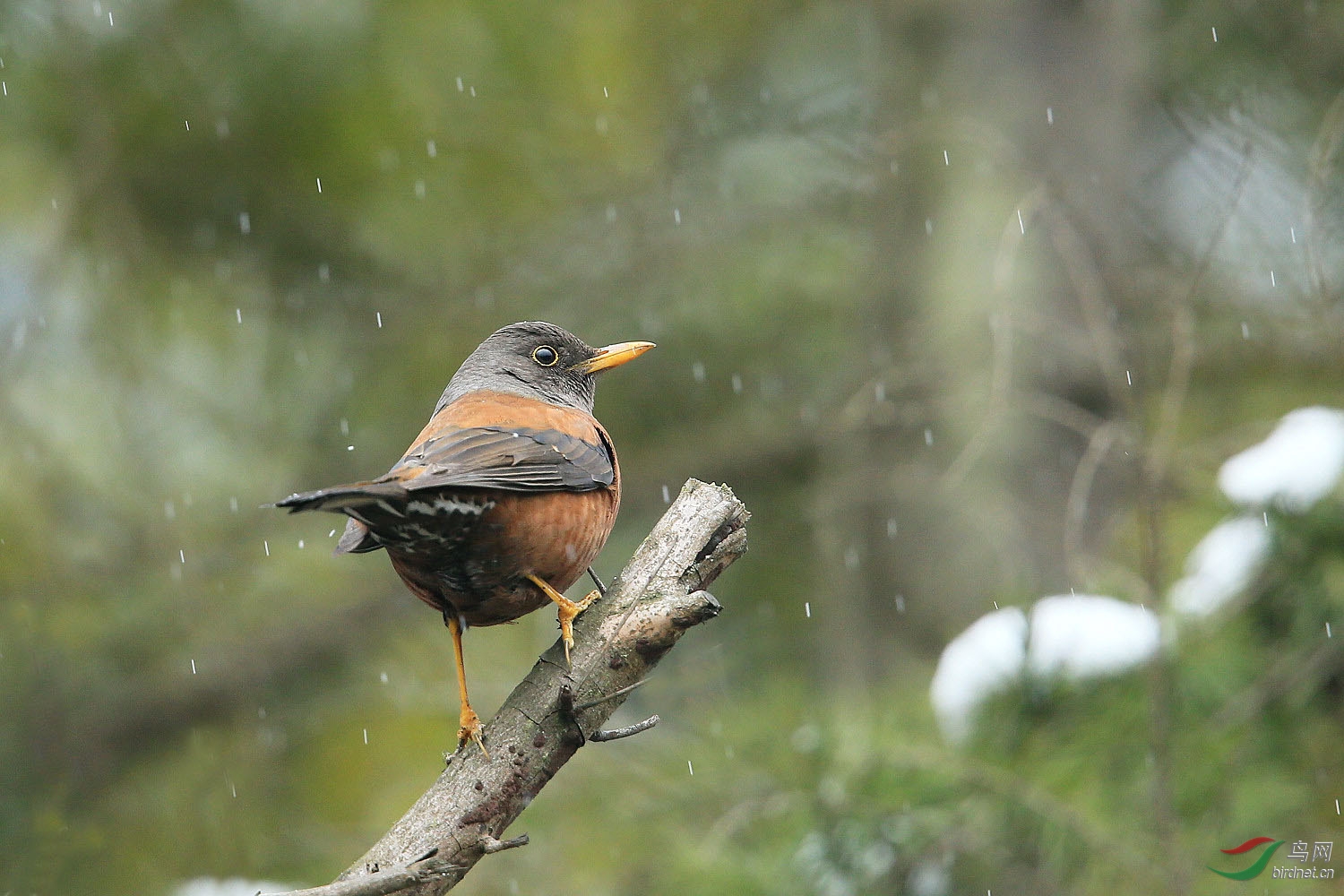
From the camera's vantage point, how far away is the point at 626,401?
707 centimetres

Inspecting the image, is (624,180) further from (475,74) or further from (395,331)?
(395,331)

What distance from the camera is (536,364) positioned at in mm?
4016

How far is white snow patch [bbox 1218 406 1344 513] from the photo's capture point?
4.15m

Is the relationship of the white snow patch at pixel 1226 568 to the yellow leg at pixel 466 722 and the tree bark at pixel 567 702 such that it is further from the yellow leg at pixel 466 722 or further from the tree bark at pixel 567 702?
the yellow leg at pixel 466 722

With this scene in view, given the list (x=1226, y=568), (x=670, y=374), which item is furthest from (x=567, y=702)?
(x=670, y=374)

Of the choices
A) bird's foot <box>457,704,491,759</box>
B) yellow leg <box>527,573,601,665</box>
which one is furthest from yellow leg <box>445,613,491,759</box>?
yellow leg <box>527,573,601,665</box>

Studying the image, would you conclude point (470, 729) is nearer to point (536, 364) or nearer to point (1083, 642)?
point (536, 364)

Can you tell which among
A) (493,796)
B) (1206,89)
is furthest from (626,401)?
(493,796)

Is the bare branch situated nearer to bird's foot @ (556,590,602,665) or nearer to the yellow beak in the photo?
bird's foot @ (556,590,602,665)

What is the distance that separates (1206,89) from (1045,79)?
1.36 metres

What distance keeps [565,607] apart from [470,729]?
385 mm

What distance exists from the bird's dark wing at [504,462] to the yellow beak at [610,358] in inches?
24.1

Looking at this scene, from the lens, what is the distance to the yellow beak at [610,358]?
12.6 ft

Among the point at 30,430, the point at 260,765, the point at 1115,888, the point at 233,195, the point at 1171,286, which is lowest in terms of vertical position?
the point at 1115,888
